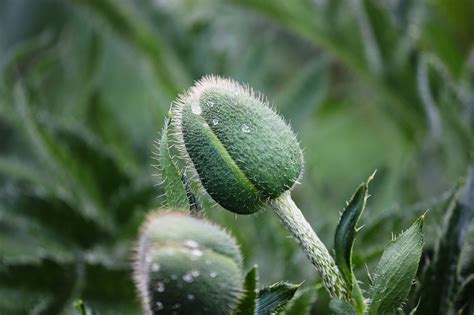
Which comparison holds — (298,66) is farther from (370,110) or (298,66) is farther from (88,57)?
(88,57)

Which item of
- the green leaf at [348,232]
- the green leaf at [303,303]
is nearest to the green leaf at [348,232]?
the green leaf at [348,232]

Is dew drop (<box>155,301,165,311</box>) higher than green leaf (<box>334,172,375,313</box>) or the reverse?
the reverse

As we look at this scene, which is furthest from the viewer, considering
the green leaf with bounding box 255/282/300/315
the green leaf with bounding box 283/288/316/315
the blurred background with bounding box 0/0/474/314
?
the blurred background with bounding box 0/0/474/314

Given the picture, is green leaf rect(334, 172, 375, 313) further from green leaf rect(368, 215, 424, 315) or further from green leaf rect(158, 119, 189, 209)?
green leaf rect(158, 119, 189, 209)

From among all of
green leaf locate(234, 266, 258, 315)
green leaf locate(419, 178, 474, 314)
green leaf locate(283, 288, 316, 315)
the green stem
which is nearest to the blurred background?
green leaf locate(419, 178, 474, 314)

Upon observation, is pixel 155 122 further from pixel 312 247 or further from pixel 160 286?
pixel 160 286

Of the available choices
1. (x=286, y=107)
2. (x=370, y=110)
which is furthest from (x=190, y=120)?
(x=370, y=110)
